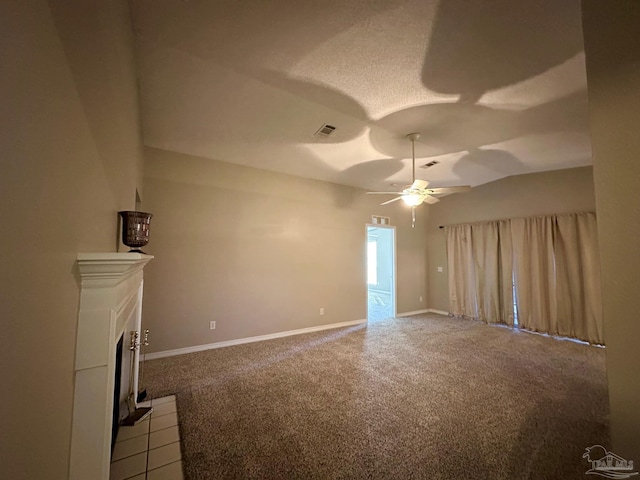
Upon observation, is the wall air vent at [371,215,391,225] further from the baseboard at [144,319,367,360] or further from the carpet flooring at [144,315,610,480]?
the carpet flooring at [144,315,610,480]

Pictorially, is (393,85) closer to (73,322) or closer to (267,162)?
(267,162)

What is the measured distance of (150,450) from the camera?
1714 mm

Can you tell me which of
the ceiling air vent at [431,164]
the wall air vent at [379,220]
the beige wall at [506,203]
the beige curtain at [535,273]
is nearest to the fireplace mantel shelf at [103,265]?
the ceiling air vent at [431,164]

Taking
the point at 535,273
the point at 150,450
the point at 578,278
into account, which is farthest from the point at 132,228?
the point at 578,278

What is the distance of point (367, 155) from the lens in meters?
3.66

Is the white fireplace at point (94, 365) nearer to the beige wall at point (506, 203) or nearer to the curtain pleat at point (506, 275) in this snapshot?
the curtain pleat at point (506, 275)

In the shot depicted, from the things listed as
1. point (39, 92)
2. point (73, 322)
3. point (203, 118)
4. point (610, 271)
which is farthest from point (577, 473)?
point (203, 118)

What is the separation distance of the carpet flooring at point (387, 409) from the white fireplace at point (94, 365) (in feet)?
3.21

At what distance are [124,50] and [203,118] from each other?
4.17 feet

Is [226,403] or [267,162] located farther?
[267,162]

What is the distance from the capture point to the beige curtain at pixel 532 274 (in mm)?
3881

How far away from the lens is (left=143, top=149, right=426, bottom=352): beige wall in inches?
131

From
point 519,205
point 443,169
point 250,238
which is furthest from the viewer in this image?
point 519,205

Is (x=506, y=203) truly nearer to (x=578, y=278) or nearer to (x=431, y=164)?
(x=578, y=278)
